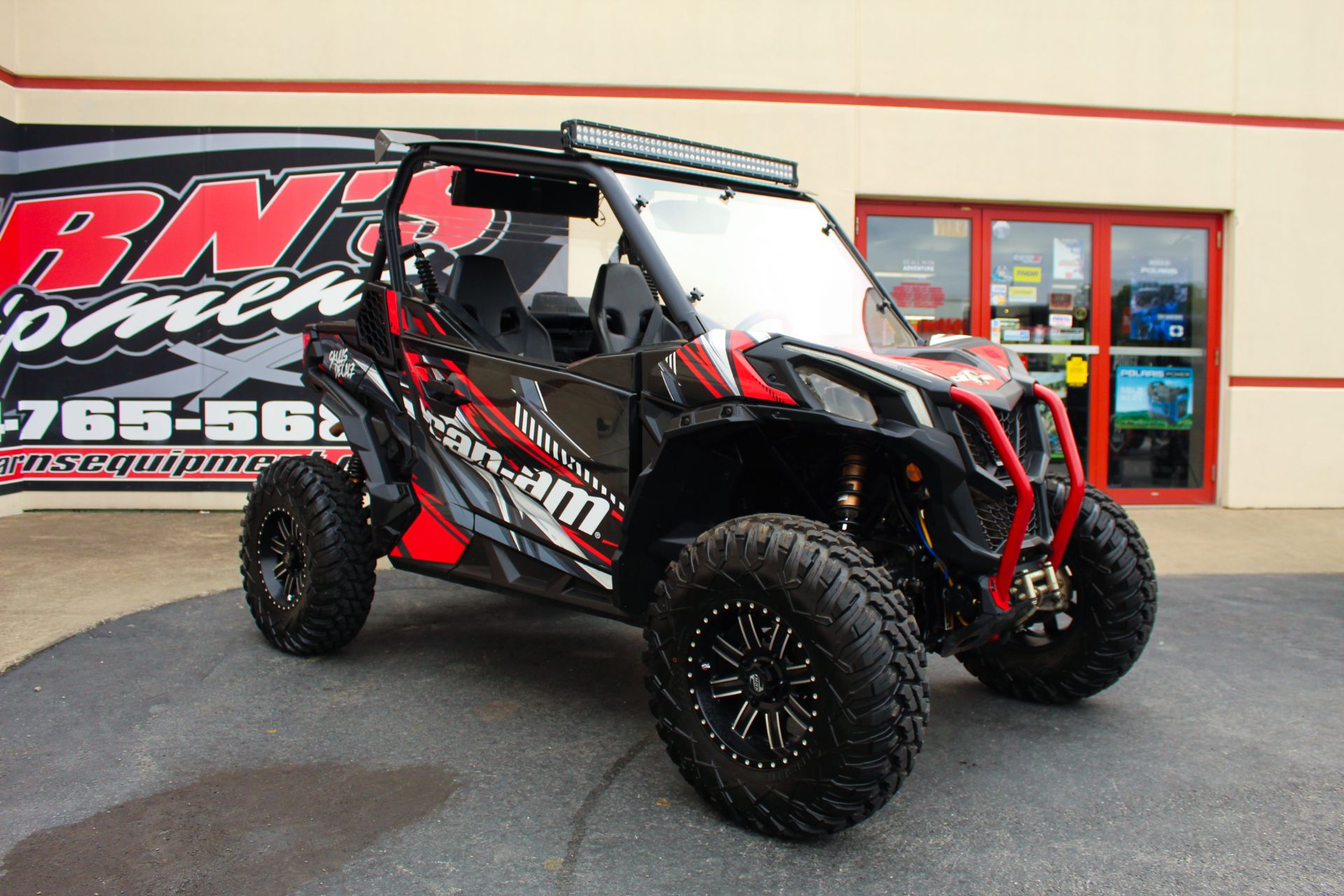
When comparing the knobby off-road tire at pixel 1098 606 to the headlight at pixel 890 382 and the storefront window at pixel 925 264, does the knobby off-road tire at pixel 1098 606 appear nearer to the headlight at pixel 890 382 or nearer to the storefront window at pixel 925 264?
the headlight at pixel 890 382

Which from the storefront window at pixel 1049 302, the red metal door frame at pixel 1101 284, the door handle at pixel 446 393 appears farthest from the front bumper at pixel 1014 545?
the storefront window at pixel 1049 302

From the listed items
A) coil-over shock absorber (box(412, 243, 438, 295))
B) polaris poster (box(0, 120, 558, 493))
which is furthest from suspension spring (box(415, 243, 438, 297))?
polaris poster (box(0, 120, 558, 493))

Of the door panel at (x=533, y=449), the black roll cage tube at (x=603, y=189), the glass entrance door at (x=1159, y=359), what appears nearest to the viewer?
the black roll cage tube at (x=603, y=189)

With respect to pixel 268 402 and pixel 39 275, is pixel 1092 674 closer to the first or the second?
pixel 268 402

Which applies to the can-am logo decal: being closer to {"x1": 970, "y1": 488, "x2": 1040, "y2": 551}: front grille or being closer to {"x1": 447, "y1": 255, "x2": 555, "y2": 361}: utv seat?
{"x1": 447, "y1": 255, "x2": 555, "y2": 361}: utv seat

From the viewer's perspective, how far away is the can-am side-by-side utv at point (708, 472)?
3.02 m

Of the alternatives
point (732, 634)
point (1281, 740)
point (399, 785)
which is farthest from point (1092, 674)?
point (399, 785)

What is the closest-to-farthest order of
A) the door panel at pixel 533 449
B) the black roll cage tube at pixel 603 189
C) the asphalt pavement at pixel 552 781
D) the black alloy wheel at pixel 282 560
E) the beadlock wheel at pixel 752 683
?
the asphalt pavement at pixel 552 781 → the beadlock wheel at pixel 752 683 → the black roll cage tube at pixel 603 189 → the door panel at pixel 533 449 → the black alloy wheel at pixel 282 560

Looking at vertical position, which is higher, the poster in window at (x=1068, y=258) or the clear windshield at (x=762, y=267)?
the poster in window at (x=1068, y=258)

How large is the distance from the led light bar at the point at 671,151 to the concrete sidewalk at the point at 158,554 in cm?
331

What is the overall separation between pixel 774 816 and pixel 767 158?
269cm

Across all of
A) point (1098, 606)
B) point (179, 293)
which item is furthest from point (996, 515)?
point (179, 293)

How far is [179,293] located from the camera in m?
8.55

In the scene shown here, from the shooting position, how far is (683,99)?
863cm
